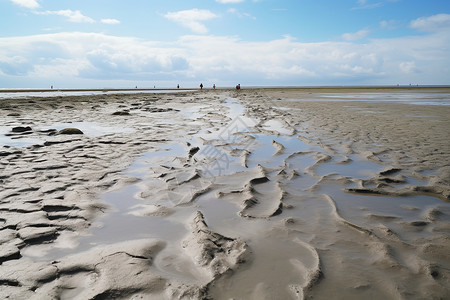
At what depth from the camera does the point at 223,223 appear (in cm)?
291

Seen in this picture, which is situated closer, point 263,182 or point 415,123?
point 263,182

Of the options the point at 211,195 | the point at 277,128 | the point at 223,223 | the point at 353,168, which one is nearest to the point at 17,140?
the point at 211,195

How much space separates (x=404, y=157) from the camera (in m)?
5.53

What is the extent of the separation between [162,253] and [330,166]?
3625 mm

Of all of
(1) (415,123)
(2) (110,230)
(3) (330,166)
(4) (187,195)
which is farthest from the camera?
(1) (415,123)

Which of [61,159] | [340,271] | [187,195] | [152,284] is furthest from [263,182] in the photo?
[61,159]

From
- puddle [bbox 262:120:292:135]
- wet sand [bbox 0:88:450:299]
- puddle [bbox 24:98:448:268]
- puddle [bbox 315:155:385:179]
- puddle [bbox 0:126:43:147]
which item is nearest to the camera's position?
wet sand [bbox 0:88:450:299]

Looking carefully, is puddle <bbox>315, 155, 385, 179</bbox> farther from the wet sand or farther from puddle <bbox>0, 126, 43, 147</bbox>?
puddle <bbox>0, 126, 43, 147</bbox>

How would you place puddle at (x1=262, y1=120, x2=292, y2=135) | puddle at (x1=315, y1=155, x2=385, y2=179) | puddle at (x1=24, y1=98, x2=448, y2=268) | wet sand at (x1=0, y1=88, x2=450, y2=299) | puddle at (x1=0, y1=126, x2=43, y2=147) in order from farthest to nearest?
puddle at (x1=262, y1=120, x2=292, y2=135) < puddle at (x1=0, y1=126, x2=43, y2=147) < puddle at (x1=315, y1=155, x2=385, y2=179) < puddle at (x1=24, y1=98, x2=448, y2=268) < wet sand at (x1=0, y1=88, x2=450, y2=299)

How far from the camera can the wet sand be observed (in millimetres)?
1954

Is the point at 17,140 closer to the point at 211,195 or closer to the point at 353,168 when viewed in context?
the point at 211,195

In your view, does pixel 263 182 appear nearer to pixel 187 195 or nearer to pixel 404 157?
pixel 187 195

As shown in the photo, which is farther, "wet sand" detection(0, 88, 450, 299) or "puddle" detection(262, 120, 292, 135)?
"puddle" detection(262, 120, 292, 135)

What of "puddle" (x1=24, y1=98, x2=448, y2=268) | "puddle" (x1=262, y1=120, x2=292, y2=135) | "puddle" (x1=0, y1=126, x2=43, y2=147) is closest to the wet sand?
"puddle" (x1=24, y1=98, x2=448, y2=268)
